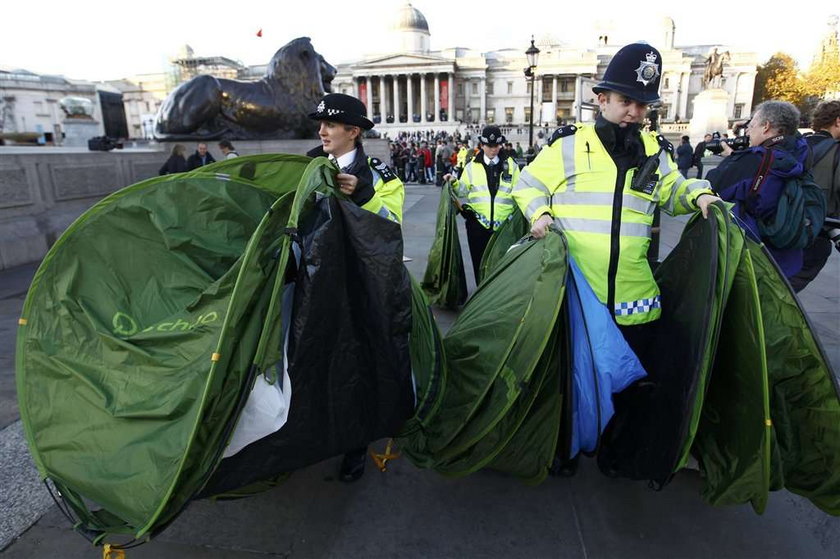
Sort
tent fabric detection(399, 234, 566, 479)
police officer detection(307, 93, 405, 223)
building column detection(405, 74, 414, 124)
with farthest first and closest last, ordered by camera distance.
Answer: building column detection(405, 74, 414, 124), police officer detection(307, 93, 405, 223), tent fabric detection(399, 234, 566, 479)

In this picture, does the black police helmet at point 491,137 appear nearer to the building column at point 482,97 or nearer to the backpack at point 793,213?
the backpack at point 793,213

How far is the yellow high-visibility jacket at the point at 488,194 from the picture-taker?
5621mm

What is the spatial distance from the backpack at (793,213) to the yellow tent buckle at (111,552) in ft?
12.8

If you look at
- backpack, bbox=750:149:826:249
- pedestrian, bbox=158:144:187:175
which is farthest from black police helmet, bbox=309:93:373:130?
pedestrian, bbox=158:144:187:175

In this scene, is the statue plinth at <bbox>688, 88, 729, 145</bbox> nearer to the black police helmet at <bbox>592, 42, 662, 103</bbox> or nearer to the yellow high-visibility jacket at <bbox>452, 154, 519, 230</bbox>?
the yellow high-visibility jacket at <bbox>452, 154, 519, 230</bbox>

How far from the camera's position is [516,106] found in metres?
91.1

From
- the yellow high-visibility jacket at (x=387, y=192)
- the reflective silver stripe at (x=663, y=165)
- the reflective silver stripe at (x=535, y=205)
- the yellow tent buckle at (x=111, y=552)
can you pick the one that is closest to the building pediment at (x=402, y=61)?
the yellow high-visibility jacket at (x=387, y=192)

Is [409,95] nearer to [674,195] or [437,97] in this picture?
[437,97]

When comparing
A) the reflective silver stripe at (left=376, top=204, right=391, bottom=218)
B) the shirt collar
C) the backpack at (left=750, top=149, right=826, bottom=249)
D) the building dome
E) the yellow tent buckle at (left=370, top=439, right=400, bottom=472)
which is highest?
the building dome

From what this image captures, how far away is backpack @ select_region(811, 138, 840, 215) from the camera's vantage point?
13.5 ft

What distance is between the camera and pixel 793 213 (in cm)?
329

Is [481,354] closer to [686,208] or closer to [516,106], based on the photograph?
[686,208]

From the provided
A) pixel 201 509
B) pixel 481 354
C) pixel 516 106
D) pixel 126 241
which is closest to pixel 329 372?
pixel 481 354

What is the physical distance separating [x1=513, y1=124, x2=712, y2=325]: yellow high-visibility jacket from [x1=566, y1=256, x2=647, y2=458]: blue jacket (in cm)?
12
